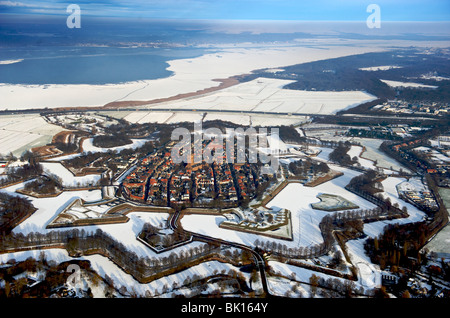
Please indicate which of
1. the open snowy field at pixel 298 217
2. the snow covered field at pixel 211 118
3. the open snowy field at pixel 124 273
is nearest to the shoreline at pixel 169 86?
the snow covered field at pixel 211 118

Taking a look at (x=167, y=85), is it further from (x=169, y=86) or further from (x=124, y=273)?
(x=124, y=273)

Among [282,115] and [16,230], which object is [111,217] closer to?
[16,230]

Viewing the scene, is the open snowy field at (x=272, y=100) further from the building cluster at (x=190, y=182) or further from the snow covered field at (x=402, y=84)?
the building cluster at (x=190, y=182)

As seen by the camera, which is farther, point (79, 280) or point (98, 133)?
point (98, 133)

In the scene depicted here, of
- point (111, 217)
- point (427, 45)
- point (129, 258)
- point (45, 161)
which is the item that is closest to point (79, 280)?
point (129, 258)

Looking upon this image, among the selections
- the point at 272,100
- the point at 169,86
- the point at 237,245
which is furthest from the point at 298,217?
the point at 169,86

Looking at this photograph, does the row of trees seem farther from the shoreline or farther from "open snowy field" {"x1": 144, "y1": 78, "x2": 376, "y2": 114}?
the shoreline
